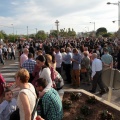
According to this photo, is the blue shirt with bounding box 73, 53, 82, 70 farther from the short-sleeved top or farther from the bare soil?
the bare soil

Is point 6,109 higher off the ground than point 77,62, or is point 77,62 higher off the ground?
point 77,62

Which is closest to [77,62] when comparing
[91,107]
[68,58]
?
[68,58]

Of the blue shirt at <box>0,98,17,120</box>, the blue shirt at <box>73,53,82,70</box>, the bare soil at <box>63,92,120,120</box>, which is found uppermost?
the blue shirt at <box>73,53,82,70</box>

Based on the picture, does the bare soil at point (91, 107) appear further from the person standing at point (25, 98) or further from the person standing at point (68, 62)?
the person standing at point (68, 62)

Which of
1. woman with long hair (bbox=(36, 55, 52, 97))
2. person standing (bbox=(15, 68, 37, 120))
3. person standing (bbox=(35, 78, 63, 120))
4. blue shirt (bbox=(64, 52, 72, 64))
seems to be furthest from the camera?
blue shirt (bbox=(64, 52, 72, 64))

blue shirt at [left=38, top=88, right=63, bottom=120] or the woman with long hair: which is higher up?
the woman with long hair

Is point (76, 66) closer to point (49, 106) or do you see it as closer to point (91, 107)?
point (91, 107)

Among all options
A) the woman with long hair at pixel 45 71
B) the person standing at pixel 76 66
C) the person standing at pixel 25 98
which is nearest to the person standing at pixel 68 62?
the person standing at pixel 76 66

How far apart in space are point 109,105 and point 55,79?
1662 mm

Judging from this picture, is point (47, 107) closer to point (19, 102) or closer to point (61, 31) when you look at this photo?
point (19, 102)

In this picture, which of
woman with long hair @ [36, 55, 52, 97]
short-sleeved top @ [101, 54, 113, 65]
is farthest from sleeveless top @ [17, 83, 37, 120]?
short-sleeved top @ [101, 54, 113, 65]

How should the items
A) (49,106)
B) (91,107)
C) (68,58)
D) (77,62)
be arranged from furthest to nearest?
(68,58) → (77,62) → (91,107) → (49,106)

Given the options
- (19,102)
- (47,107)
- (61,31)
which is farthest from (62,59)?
(61,31)

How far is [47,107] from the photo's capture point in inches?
210
